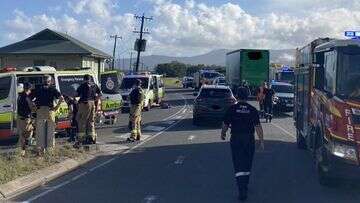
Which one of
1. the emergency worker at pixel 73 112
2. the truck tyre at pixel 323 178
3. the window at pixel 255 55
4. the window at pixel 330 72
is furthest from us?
the window at pixel 255 55

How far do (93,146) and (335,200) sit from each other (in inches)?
343

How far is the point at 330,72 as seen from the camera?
1105cm

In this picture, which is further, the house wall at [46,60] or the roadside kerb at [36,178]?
the house wall at [46,60]

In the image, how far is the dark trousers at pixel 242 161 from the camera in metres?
10.2

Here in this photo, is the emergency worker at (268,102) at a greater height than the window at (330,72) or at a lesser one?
lesser

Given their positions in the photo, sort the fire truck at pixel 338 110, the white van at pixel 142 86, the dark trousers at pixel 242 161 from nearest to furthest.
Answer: the fire truck at pixel 338 110 < the dark trousers at pixel 242 161 < the white van at pixel 142 86

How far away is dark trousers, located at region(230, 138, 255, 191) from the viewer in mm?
10203

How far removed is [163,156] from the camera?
1614 centimetres

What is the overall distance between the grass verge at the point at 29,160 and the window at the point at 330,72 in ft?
19.0

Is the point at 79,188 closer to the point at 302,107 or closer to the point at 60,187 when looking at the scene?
the point at 60,187

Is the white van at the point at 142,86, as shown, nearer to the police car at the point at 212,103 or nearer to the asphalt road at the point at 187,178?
the police car at the point at 212,103

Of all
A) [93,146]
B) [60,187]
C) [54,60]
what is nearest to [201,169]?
[60,187]

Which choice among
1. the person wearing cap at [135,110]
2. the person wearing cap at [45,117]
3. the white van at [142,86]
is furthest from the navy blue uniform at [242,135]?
the white van at [142,86]

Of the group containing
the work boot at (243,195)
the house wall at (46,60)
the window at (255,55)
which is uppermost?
the window at (255,55)
